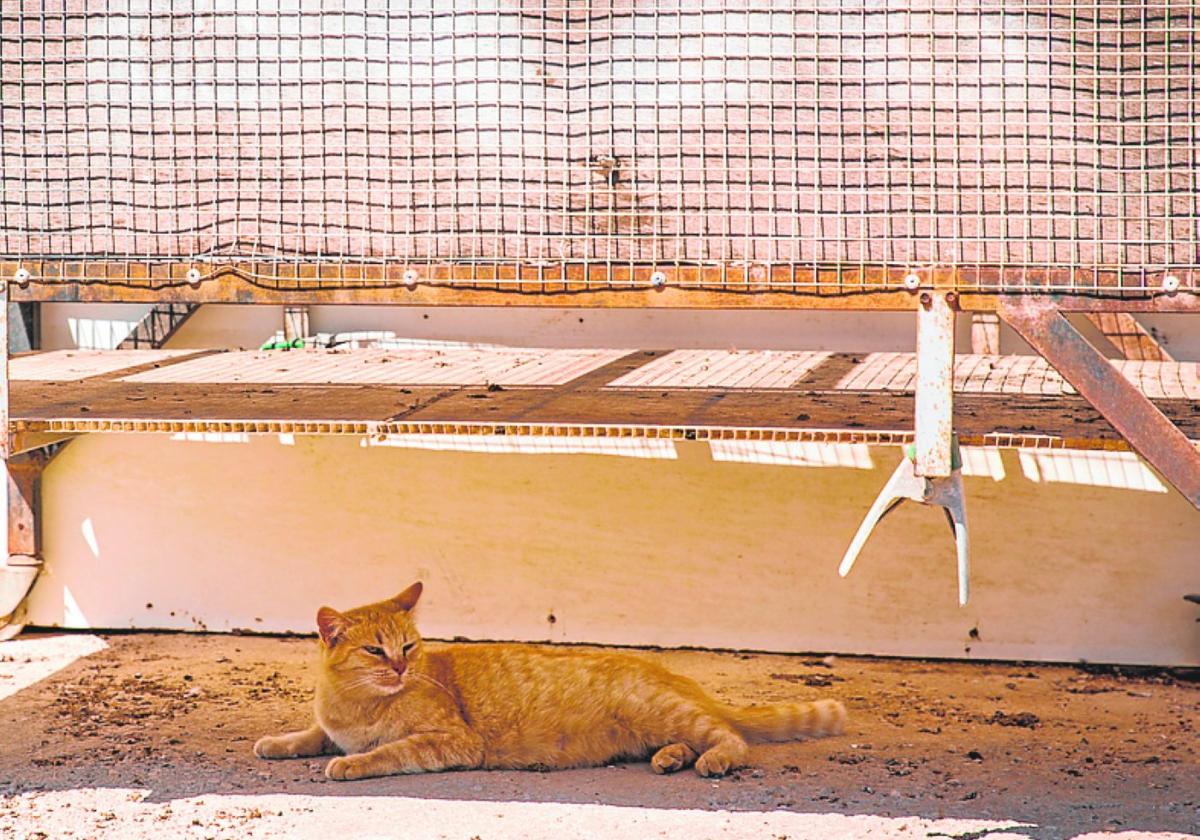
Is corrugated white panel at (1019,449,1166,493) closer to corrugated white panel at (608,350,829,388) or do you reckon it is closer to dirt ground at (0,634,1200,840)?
dirt ground at (0,634,1200,840)

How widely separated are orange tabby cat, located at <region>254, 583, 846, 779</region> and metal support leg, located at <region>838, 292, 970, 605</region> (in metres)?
1.57

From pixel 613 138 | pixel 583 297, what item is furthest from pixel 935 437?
pixel 613 138

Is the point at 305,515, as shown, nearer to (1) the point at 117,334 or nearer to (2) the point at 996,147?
(1) the point at 117,334

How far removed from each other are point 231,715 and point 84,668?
102cm

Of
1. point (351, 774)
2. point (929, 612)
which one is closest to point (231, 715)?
point (351, 774)

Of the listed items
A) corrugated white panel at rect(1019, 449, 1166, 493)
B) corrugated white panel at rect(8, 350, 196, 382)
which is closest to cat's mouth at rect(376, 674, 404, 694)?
corrugated white panel at rect(8, 350, 196, 382)

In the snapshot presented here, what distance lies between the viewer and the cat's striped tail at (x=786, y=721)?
531 cm

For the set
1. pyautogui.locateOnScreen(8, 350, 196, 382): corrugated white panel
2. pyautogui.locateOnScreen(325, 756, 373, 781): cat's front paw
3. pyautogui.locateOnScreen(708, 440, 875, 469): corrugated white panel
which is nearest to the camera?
pyautogui.locateOnScreen(325, 756, 373, 781): cat's front paw

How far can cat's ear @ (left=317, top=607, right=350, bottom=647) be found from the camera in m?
5.21

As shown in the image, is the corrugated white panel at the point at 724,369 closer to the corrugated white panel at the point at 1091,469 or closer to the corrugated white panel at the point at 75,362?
the corrugated white panel at the point at 1091,469

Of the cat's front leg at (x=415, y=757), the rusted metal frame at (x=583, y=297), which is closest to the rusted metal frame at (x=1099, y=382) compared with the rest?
the rusted metal frame at (x=583, y=297)

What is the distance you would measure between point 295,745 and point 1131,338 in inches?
130

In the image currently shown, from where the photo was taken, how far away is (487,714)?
5.19 metres

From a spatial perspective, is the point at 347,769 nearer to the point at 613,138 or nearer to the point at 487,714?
the point at 487,714
